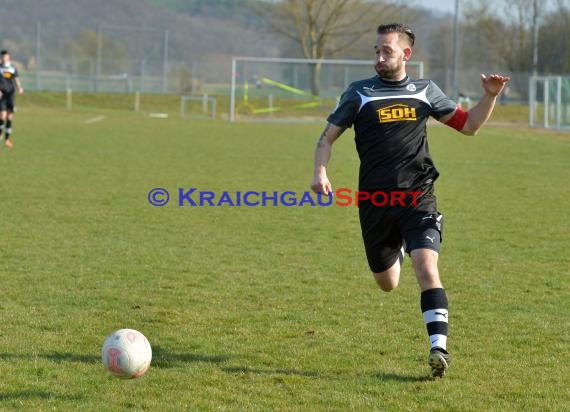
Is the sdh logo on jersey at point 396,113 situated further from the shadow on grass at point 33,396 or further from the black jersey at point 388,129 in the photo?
the shadow on grass at point 33,396

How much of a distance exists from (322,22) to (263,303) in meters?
56.0

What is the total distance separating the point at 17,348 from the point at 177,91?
173 ft

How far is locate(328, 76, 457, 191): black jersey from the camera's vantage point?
18.3 feet

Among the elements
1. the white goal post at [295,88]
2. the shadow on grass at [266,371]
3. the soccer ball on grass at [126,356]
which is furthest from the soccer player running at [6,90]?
the white goal post at [295,88]

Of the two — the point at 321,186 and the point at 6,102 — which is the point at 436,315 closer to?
the point at 321,186

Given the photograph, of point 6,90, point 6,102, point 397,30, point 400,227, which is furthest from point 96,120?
point 400,227

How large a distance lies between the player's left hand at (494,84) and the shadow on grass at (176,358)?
6.96ft

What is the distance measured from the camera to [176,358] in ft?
18.4

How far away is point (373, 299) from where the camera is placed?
24.1 ft

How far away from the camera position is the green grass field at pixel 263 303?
500cm

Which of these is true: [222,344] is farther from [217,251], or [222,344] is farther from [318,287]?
[217,251]

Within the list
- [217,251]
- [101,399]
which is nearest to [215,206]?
[217,251]

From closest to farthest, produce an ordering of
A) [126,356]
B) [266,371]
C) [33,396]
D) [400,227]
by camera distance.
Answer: [33,396], [126,356], [266,371], [400,227]

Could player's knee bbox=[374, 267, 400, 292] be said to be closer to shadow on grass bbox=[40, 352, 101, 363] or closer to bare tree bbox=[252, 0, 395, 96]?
shadow on grass bbox=[40, 352, 101, 363]
